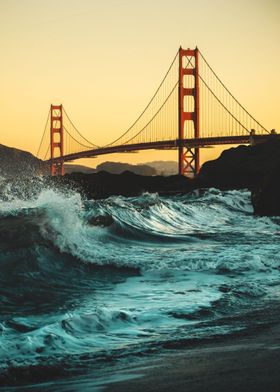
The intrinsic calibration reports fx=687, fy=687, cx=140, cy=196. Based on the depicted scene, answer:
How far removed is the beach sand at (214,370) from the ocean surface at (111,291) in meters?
0.18

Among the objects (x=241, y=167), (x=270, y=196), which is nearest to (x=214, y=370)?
(x=270, y=196)

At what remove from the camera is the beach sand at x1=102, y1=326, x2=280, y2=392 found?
251cm

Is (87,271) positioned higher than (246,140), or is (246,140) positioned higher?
(246,140)

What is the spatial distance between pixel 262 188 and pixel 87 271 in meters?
9.07

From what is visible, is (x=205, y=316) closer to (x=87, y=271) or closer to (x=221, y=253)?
(x=87, y=271)

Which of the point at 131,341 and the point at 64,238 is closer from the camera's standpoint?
the point at 131,341

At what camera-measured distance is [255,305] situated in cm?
463

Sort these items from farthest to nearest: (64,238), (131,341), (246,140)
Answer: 1. (246,140)
2. (64,238)
3. (131,341)

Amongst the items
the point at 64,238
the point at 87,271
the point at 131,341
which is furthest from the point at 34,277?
the point at 131,341

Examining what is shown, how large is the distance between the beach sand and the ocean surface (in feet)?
0.58

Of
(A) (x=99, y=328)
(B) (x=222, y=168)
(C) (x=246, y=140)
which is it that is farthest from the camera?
(C) (x=246, y=140)

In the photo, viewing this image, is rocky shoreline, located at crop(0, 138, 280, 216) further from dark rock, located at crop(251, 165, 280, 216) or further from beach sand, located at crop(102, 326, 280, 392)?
beach sand, located at crop(102, 326, 280, 392)

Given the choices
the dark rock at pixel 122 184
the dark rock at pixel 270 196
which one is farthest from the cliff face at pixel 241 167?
the dark rock at pixel 270 196

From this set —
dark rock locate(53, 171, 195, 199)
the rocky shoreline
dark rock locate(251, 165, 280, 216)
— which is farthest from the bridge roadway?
dark rock locate(251, 165, 280, 216)
